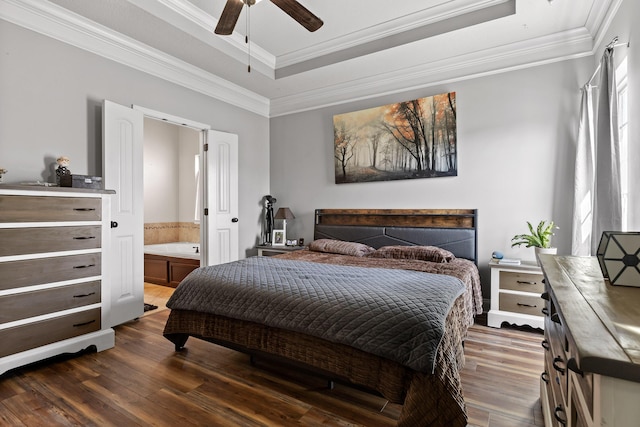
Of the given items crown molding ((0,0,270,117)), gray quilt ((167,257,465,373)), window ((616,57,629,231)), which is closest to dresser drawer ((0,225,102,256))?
gray quilt ((167,257,465,373))

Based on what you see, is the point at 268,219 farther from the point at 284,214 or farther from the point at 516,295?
the point at 516,295

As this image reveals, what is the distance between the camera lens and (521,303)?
10.3ft

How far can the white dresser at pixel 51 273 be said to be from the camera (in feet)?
7.38

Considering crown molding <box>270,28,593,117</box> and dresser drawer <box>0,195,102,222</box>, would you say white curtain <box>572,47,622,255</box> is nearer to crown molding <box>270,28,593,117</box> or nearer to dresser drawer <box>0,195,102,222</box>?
crown molding <box>270,28,593,117</box>

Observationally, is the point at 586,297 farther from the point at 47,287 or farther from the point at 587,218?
the point at 47,287

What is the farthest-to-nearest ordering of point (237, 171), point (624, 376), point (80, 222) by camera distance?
point (237, 171)
point (80, 222)
point (624, 376)

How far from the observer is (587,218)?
123 inches

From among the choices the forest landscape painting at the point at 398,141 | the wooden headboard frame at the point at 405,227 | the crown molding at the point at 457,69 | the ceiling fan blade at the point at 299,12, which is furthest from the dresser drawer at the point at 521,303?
the ceiling fan blade at the point at 299,12

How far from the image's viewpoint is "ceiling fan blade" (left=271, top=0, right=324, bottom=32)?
2.28 m

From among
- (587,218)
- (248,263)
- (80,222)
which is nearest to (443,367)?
(248,263)

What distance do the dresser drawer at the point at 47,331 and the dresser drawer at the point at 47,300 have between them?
→ 3.0 inches

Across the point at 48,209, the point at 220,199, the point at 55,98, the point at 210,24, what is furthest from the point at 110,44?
the point at 220,199

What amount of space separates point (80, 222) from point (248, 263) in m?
1.39

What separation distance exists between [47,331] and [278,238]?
9.58 feet
